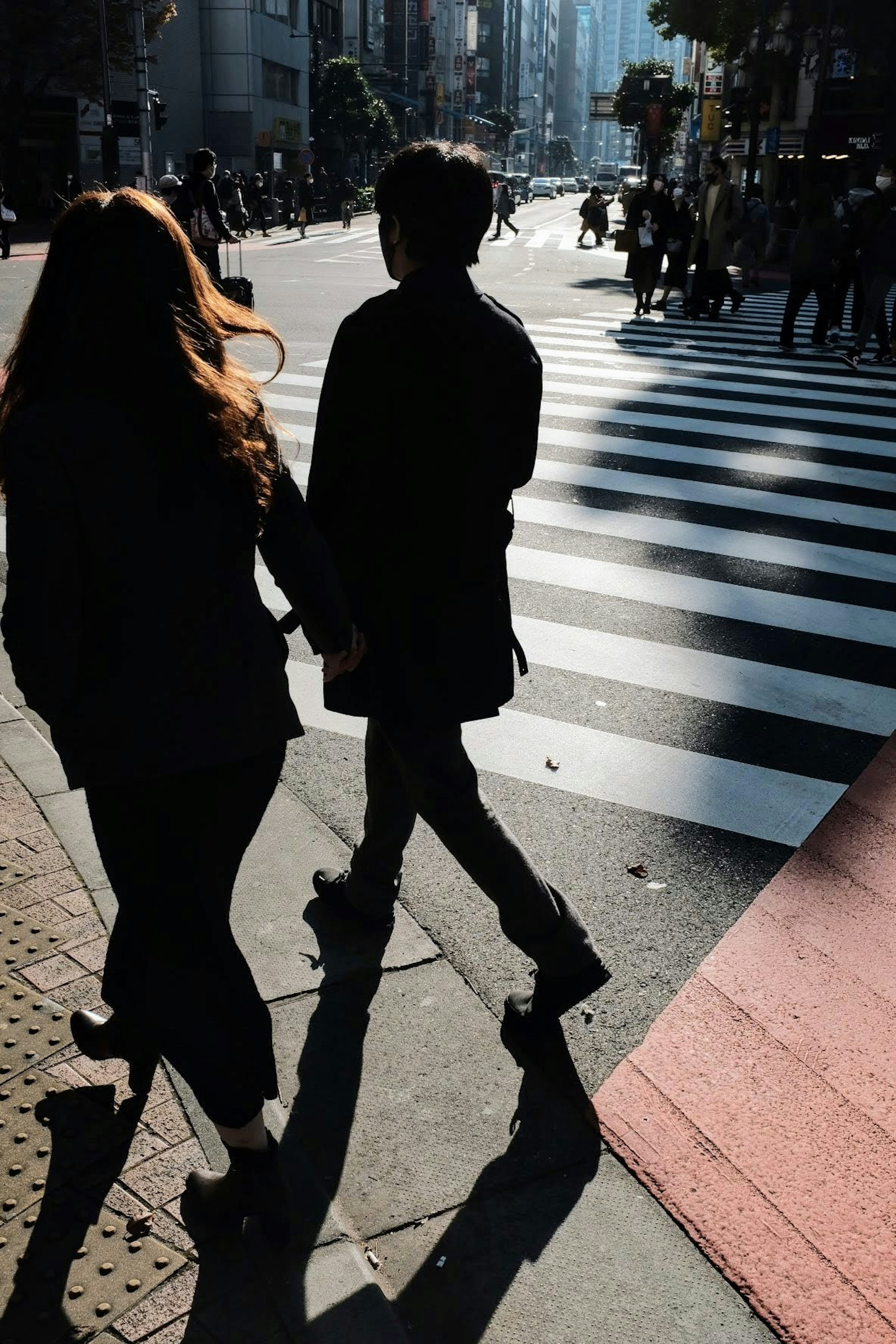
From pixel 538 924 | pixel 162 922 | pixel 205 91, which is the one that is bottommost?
pixel 538 924

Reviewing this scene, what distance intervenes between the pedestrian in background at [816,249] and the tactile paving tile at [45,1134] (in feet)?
42.8

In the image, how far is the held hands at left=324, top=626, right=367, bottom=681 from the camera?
2.38 metres

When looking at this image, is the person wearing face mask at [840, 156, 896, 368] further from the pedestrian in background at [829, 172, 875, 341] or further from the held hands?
the held hands

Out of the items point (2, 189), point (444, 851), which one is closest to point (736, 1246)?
point (444, 851)

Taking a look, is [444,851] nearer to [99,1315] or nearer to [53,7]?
[99,1315]

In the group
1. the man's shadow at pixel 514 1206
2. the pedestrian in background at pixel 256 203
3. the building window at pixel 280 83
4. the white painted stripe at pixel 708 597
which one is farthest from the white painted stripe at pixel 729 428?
the building window at pixel 280 83

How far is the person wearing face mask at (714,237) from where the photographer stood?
645 inches

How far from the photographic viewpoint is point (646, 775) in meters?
4.32

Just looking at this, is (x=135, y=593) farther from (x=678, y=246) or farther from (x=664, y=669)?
(x=678, y=246)

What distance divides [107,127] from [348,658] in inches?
1330

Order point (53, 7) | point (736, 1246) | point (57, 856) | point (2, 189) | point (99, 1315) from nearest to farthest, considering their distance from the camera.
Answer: point (99, 1315)
point (736, 1246)
point (57, 856)
point (2, 189)
point (53, 7)

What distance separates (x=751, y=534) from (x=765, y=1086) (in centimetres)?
495

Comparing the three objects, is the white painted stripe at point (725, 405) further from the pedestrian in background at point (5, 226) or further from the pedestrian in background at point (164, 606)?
the pedestrian in background at point (5, 226)

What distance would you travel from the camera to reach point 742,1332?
7.02ft
